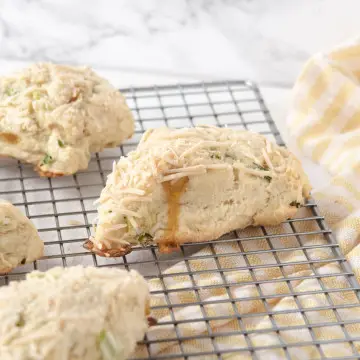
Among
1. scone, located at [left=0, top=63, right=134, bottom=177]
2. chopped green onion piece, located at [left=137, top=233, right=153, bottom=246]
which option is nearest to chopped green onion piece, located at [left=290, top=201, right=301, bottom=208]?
chopped green onion piece, located at [left=137, top=233, right=153, bottom=246]

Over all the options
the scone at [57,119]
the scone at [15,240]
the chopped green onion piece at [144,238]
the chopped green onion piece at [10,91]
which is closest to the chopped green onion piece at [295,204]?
the chopped green onion piece at [144,238]

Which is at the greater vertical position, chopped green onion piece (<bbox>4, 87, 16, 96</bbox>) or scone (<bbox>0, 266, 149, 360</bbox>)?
scone (<bbox>0, 266, 149, 360</bbox>)

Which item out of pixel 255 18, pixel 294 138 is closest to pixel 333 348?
pixel 294 138

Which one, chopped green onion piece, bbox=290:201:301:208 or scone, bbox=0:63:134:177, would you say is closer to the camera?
chopped green onion piece, bbox=290:201:301:208

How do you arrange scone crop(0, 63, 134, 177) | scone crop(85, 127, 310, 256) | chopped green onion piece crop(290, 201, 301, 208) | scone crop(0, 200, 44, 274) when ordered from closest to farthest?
scone crop(0, 200, 44, 274) < scone crop(85, 127, 310, 256) < chopped green onion piece crop(290, 201, 301, 208) < scone crop(0, 63, 134, 177)

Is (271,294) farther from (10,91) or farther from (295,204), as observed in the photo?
(10,91)

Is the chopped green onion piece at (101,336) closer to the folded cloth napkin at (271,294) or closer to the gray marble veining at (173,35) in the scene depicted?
the folded cloth napkin at (271,294)

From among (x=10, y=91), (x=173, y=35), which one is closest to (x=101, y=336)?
(x=10, y=91)

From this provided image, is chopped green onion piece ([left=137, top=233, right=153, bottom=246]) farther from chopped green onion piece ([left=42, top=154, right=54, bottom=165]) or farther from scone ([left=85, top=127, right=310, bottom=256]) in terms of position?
chopped green onion piece ([left=42, top=154, right=54, bottom=165])
